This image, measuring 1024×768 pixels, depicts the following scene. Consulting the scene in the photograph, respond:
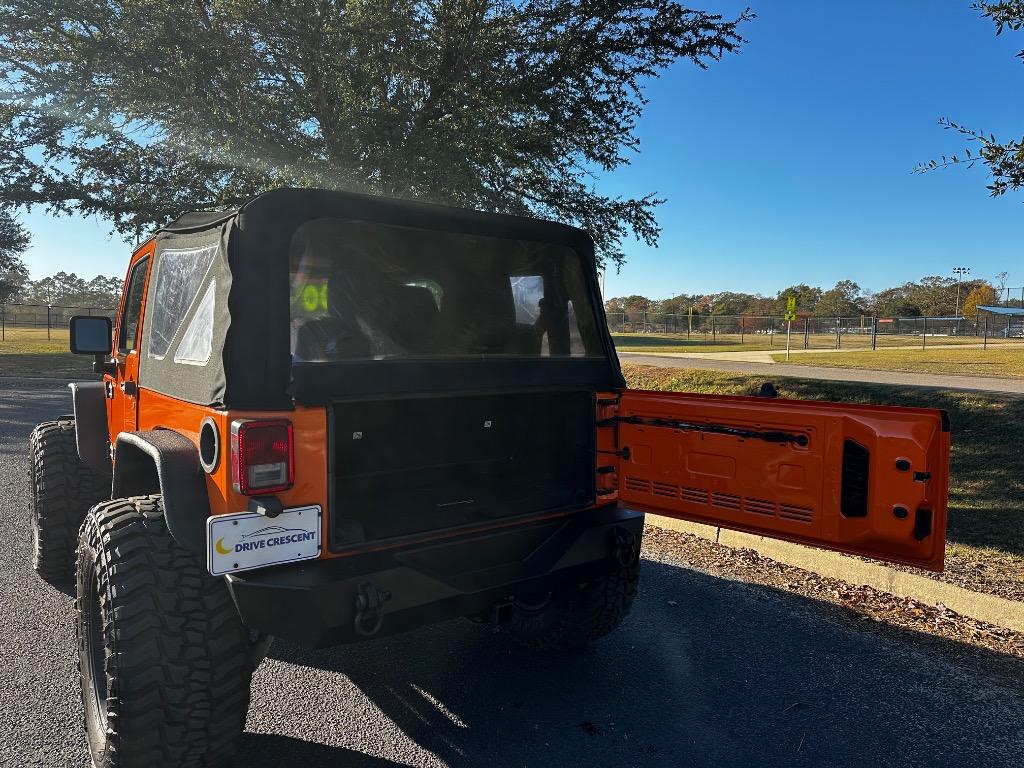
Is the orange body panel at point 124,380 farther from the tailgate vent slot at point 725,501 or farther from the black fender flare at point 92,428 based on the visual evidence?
the tailgate vent slot at point 725,501

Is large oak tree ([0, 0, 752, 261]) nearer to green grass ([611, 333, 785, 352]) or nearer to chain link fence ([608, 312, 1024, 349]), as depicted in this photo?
green grass ([611, 333, 785, 352])

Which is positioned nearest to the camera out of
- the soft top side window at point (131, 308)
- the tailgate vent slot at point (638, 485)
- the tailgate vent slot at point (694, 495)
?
the tailgate vent slot at point (694, 495)

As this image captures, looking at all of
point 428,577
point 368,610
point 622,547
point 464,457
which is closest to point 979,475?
point 622,547

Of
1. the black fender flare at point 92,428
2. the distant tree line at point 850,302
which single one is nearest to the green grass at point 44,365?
the black fender flare at point 92,428

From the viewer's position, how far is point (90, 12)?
8.98 metres

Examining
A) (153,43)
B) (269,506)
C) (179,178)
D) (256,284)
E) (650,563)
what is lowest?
(650,563)

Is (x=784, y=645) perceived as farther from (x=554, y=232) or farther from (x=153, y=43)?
(x=153, y=43)

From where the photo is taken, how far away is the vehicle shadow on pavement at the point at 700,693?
276 centimetres

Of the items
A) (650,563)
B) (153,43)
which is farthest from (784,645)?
(153,43)

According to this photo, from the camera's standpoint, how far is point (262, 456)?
2.26 metres

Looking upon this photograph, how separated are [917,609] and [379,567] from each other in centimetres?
341

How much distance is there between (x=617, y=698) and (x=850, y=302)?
4470 inches

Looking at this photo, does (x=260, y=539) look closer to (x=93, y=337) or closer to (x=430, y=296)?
(x=430, y=296)

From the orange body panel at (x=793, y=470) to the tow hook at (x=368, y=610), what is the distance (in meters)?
1.44
